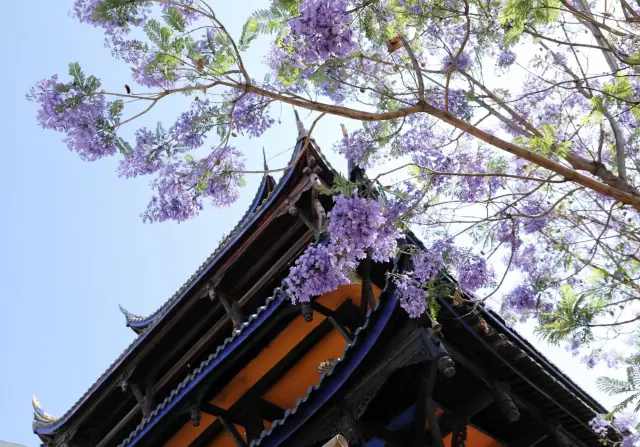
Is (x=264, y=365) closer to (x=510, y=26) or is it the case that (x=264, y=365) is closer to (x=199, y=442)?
(x=199, y=442)

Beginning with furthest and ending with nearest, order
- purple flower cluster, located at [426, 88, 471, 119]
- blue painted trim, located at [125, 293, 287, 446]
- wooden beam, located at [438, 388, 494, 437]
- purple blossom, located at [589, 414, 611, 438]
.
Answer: blue painted trim, located at [125, 293, 287, 446]
purple blossom, located at [589, 414, 611, 438]
wooden beam, located at [438, 388, 494, 437]
purple flower cluster, located at [426, 88, 471, 119]

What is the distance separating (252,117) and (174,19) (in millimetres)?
1115

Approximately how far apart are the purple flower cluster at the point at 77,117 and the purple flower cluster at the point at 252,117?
42.4 inches

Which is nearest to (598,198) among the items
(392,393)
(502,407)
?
(502,407)

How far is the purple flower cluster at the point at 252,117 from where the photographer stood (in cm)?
589

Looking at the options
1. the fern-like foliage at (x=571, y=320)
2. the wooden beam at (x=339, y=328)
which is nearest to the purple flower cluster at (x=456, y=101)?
the fern-like foliage at (x=571, y=320)

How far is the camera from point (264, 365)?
1024 centimetres

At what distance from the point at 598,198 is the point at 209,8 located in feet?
17.2

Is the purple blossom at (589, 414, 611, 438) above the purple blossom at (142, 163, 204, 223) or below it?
below

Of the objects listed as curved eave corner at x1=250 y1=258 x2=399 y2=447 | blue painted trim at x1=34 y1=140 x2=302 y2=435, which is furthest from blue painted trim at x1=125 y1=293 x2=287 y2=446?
blue painted trim at x1=34 y1=140 x2=302 y2=435

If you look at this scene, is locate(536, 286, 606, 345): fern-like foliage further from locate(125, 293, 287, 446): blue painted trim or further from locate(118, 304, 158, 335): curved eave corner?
locate(118, 304, 158, 335): curved eave corner

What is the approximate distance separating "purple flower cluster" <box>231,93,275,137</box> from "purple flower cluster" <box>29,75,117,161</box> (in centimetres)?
108

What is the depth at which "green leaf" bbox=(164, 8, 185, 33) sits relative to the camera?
5.18 metres

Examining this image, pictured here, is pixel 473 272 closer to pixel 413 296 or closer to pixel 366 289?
pixel 413 296
